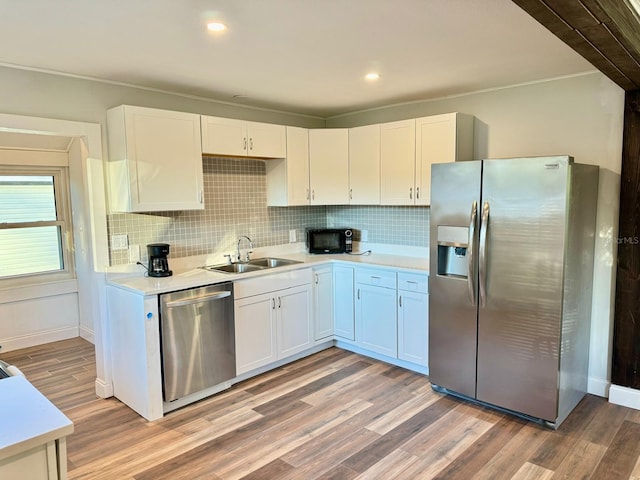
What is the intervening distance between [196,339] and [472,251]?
2.09 metres

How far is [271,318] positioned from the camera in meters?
3.79

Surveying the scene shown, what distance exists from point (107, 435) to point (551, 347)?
2952 millimetres

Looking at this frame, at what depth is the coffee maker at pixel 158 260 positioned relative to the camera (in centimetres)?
341

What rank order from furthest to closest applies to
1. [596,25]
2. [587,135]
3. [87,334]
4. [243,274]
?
[87,334] < [243,274] < [587,135] < [596,25]

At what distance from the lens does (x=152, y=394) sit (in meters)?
3.06

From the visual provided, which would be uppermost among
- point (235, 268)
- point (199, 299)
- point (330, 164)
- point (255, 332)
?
point (330, 164)

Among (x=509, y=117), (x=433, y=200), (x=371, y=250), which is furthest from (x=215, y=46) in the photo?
(x=371, y=250)

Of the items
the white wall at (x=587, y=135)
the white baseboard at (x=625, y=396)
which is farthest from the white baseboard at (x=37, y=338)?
the white baseboard at (x=625, y=396)

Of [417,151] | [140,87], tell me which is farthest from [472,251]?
[140,87]

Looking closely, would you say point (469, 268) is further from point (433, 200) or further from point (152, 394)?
point (152, 394)

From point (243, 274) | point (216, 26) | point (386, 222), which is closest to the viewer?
point (216, 26)

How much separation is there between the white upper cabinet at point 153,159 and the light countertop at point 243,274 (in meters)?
0.54

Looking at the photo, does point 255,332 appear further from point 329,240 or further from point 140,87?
point 140,87

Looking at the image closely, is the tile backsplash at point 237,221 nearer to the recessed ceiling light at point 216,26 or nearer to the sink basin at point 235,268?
the sink basin at point 235,268
